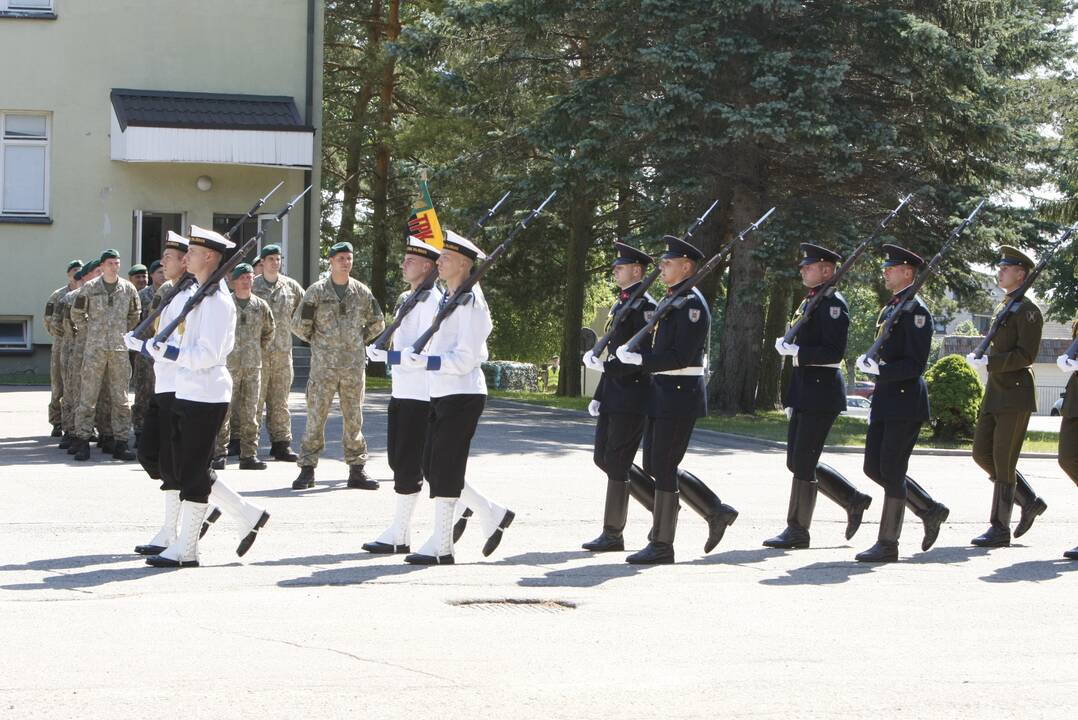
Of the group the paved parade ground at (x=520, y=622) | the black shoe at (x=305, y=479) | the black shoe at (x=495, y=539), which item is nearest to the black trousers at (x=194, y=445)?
the paved parade ground at (x=520, y=622)

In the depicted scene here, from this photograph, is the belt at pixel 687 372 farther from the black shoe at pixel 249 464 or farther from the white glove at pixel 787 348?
the black shoe at pixel 249 464

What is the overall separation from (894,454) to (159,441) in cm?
475

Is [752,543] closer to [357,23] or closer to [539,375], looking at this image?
[357,23]

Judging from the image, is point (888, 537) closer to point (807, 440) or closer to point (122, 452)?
point (807, 440)

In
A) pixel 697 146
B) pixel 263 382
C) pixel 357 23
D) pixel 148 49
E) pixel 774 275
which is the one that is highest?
pixel 357 23

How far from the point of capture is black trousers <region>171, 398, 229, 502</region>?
8.95 m

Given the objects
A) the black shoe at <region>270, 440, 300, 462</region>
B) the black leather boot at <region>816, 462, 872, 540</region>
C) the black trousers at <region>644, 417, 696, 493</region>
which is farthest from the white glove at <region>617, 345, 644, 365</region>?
the black shoe at <region>270, 440, 300, 462</region>

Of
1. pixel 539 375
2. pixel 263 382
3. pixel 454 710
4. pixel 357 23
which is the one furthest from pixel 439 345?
pixel 539 375

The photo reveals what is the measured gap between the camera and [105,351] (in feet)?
49.8

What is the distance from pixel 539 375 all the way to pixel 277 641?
4262cm

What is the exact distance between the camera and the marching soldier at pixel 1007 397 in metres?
10.7

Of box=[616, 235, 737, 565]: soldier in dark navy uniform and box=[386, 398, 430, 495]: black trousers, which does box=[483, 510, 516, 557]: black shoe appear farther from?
box=[616, 235, 737, 565]: soldier in dark navy uniform

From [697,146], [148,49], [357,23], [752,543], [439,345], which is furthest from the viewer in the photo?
[357,23]

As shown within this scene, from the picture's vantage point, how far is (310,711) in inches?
225
